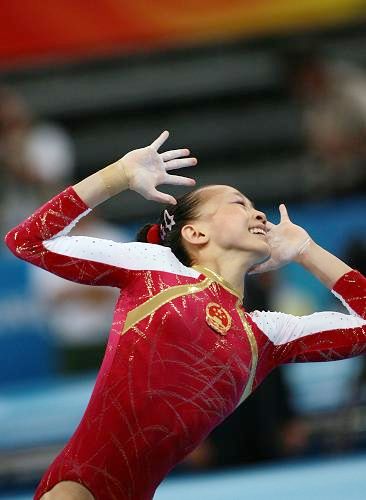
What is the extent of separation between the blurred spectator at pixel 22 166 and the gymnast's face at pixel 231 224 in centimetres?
324

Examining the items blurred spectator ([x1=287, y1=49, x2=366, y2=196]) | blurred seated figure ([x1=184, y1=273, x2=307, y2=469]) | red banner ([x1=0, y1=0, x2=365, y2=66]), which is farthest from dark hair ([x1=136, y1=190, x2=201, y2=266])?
red banner ([x1=0, y1=0, x2=365, y2=66])

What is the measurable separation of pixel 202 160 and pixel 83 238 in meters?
4.64

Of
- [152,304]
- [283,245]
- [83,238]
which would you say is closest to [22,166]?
[283,245]

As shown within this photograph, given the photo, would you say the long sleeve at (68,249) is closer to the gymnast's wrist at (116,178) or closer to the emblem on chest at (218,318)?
the gymnast's wrist at (116,178)

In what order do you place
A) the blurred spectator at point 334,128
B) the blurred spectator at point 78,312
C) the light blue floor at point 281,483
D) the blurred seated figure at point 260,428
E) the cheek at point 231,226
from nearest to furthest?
1. the cheek at point 231,226
2. the light blue floor at point 281,483
3. the blurred seated figure at point 260,428
4. the blurred spectator at point 78,312
5. the blurred spectator at point 334,128

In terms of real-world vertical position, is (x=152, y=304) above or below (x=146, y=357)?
above

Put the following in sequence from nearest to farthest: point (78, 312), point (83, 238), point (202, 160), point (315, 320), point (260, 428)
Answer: point (83, 238)
point (315, 320)
point (260, 428)
point (78, 312)
point (202, 160)

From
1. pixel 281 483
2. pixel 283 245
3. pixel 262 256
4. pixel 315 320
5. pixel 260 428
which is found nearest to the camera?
pixel 262 256

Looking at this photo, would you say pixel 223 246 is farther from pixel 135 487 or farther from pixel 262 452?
pixel 262 452

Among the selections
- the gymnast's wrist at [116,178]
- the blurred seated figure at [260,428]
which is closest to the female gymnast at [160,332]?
the gymnast's wrist at [116,178]

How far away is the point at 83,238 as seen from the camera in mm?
3332

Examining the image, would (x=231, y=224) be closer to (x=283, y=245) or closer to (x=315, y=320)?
(x=283, y=245)

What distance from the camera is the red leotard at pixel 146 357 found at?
3.20 meters

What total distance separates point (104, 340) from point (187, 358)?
299cm
